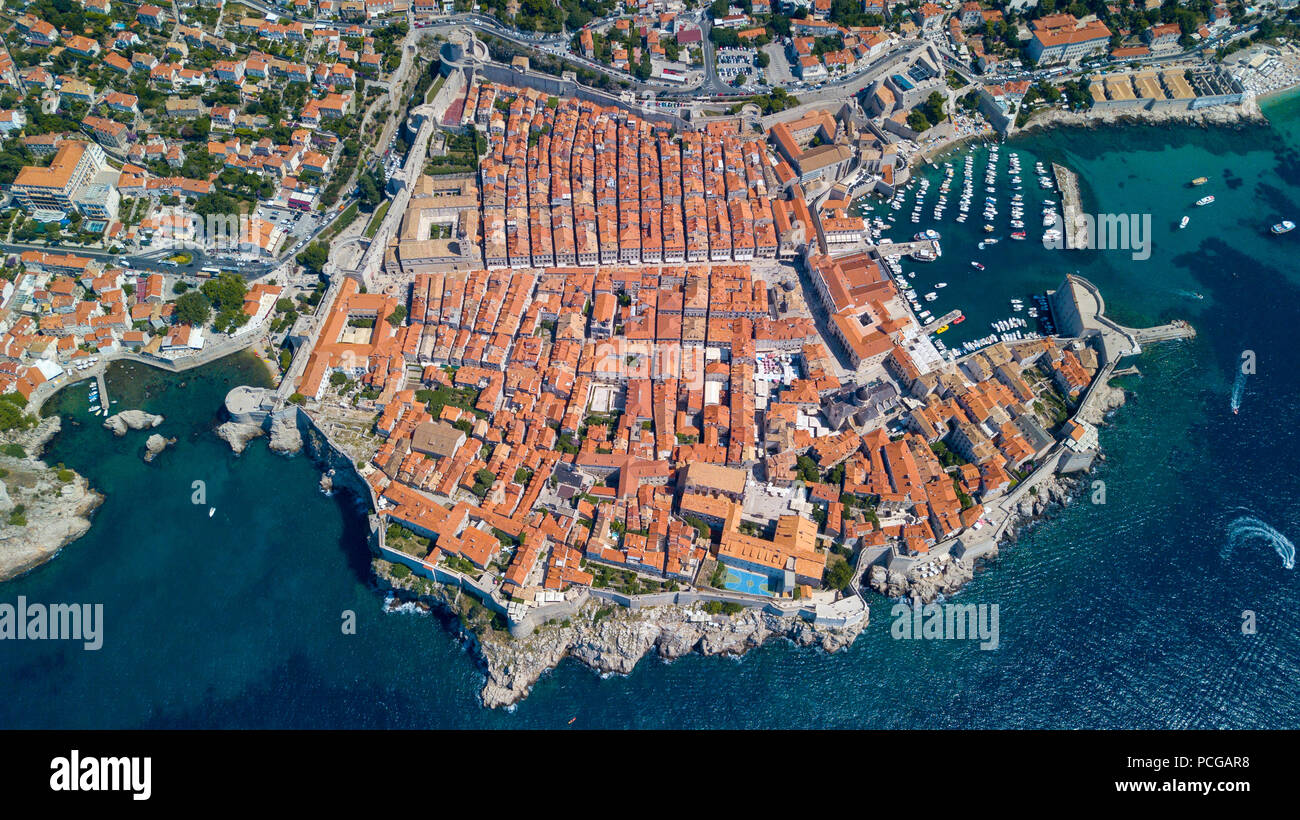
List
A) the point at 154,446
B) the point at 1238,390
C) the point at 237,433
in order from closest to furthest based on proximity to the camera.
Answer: the point at 154,446
the point at 237,433
the point at 1238,390

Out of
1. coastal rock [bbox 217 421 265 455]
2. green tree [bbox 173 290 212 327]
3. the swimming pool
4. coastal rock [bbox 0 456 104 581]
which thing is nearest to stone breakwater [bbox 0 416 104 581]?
coastal rock [bbox 0 456 104 581]

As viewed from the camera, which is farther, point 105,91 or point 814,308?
point 105,91

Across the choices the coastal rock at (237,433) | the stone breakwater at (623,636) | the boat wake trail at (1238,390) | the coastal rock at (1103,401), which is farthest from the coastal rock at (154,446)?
the boat wake trail at (1238,390)

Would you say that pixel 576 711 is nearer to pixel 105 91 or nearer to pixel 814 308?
pixel 814 308

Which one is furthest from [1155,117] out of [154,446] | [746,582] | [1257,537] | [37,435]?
[37,435]

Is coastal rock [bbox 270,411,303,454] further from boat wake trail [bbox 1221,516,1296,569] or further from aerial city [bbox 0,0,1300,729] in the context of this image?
boat wake trail [bbox 1221,516,1296,569]

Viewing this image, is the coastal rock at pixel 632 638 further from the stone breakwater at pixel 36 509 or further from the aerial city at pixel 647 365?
the stone breakwater at pixel 36 509

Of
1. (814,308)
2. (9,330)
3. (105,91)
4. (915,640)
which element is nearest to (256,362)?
(9,330)

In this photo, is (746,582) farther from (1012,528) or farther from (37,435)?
(37,435)
